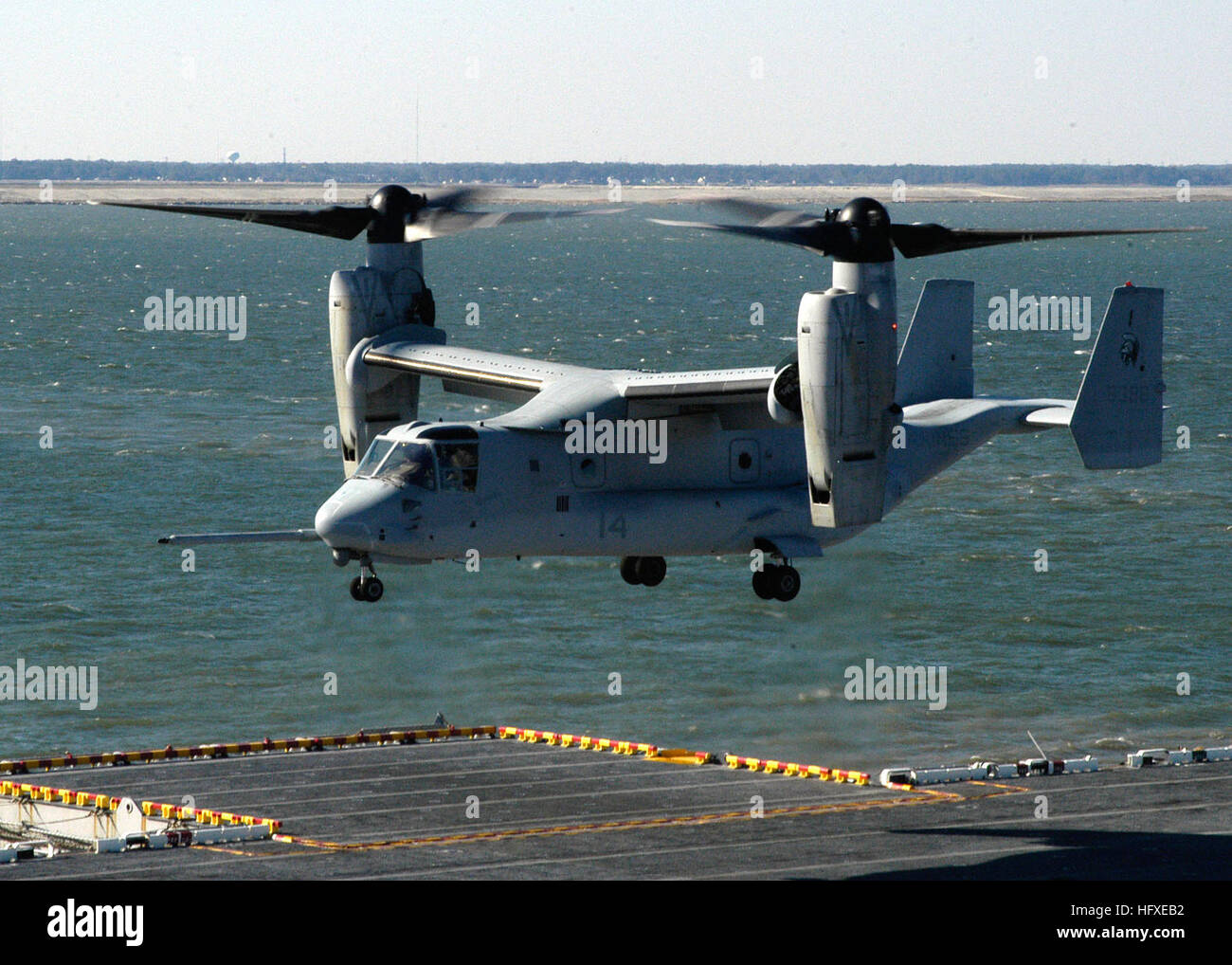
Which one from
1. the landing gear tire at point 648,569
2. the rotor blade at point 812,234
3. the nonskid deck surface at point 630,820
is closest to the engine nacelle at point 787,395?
the rotor blade at point 812,234

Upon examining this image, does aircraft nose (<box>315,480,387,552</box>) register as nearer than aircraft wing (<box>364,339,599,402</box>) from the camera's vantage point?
Yes

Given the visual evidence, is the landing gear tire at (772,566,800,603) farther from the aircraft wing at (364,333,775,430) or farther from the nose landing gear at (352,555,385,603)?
the nose landing gear at (352,555,385,603)

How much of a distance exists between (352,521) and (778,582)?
392 inches

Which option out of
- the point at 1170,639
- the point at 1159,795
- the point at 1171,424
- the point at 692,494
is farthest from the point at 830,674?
the point at 1171,424

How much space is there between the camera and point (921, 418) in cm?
4538

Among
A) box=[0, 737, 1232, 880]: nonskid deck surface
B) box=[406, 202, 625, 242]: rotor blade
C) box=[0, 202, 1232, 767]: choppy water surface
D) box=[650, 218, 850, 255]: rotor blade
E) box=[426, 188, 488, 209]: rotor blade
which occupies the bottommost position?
box=[0, 737, 1232, 880]: nonskid deck surface

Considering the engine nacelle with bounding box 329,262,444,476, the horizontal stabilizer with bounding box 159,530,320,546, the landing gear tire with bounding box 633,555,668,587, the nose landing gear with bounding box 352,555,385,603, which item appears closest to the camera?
the horizontal stabilizer with bounding box 159,530,320,546

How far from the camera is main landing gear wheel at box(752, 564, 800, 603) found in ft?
135

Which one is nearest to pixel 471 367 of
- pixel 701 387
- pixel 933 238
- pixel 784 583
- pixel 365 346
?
pixel 365 346

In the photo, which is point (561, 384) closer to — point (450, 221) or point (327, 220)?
point (450, 221)

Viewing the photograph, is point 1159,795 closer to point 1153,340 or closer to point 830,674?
point 1153,340

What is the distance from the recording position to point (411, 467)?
1476 inches

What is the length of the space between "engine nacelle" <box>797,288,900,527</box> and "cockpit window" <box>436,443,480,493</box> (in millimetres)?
7123

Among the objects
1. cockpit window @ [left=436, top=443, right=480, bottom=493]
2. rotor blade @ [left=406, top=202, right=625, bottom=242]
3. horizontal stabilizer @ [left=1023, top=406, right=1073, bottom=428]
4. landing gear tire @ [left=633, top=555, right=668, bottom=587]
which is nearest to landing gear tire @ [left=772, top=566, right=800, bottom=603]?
landing gear tire @ [left=633, top=555, right=668, bottom=587]
